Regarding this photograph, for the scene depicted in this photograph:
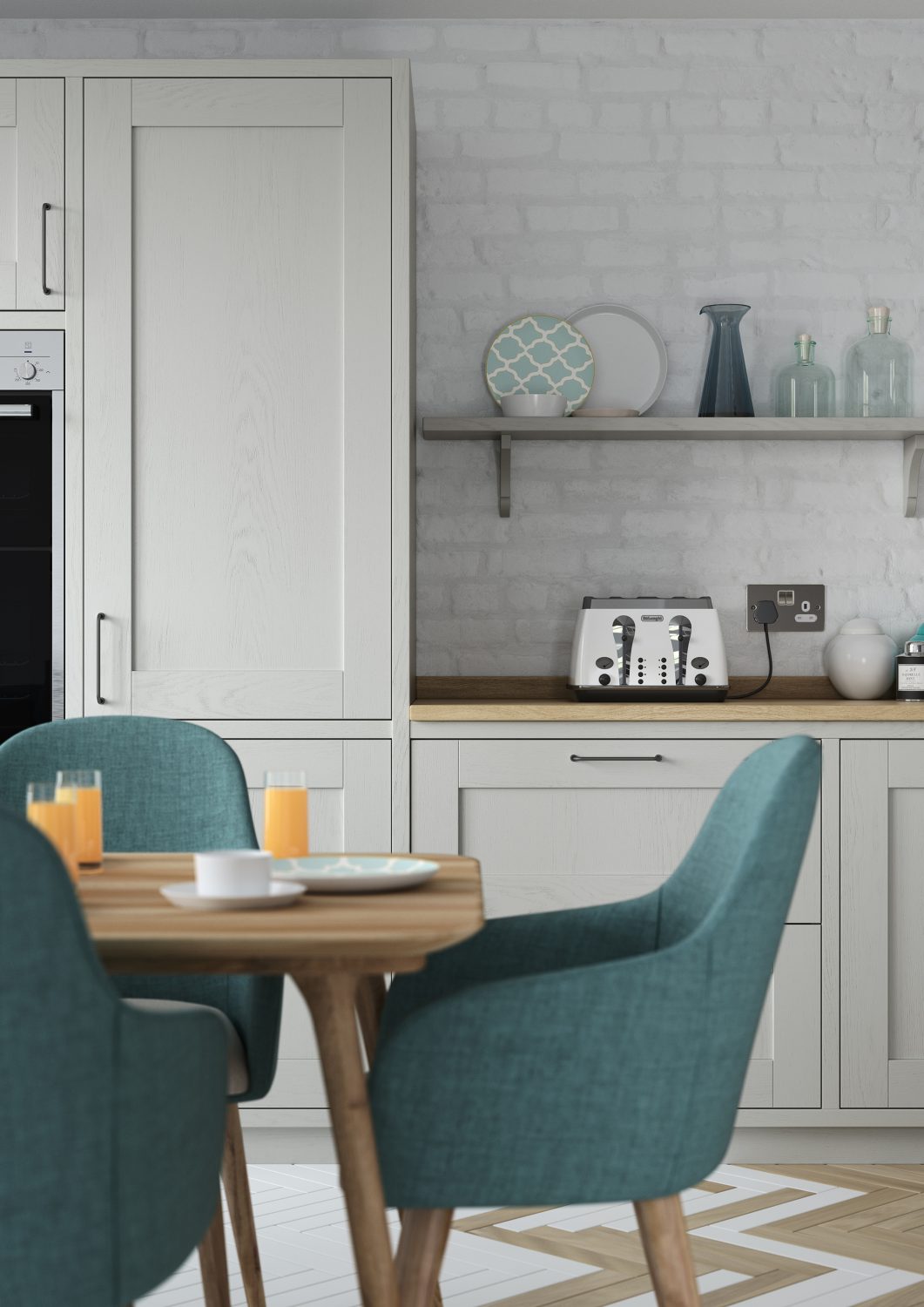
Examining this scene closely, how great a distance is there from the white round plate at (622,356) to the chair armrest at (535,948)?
1734mm

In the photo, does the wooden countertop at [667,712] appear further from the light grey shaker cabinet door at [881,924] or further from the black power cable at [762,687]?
the black power cable at [762,687]

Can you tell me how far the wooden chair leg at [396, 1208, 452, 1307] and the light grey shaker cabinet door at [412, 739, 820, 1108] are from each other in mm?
1323

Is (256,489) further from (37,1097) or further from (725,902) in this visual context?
(37,1097)

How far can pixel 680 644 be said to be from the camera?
292cm

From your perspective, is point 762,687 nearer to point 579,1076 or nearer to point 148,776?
point 148,776

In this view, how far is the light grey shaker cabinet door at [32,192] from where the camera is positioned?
277cm

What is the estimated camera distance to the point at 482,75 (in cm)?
330

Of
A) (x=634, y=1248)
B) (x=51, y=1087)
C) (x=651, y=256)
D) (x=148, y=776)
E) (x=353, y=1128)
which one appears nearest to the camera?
(x=51, y=1087)

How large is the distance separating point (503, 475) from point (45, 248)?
3.61ft

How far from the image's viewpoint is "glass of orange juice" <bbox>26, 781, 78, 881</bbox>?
5.19 ft

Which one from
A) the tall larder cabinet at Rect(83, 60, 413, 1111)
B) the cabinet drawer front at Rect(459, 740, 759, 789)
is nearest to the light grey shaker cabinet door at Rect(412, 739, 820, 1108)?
the cabinet drawer front at Rect(459, 740, 759, 789)

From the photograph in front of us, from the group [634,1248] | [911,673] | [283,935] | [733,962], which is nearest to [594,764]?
[911,673]

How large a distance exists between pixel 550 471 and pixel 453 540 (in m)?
0.28


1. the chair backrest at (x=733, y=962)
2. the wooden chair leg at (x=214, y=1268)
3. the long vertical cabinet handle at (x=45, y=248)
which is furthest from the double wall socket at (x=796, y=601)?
the wooden chair leg at (x=214, y=1268)
